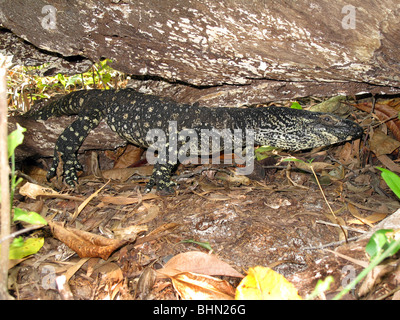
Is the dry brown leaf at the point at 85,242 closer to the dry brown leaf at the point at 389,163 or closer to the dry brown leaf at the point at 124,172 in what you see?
the dry brown leaf at the point at 124,172

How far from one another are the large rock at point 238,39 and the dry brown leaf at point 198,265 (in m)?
2.51

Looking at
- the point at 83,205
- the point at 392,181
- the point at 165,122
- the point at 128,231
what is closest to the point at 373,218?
the point at 392,181

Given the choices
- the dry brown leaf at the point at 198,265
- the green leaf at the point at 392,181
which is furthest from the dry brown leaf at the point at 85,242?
the green leaf at the point at 392,181

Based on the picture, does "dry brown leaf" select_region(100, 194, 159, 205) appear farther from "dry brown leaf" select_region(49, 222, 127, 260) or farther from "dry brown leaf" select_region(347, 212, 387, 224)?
"dry brown leaf" select_region(347, 212, 387, 224)

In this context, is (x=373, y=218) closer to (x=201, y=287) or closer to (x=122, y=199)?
(x=201, y=287)

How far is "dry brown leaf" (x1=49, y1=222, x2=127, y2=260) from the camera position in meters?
3.24

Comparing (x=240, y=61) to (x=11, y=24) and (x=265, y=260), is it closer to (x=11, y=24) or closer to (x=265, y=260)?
(x=265, y=260)

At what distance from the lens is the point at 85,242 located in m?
3.37

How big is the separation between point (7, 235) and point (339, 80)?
13.0ft

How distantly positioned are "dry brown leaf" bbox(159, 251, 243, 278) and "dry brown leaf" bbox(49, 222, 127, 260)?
23.4 inches

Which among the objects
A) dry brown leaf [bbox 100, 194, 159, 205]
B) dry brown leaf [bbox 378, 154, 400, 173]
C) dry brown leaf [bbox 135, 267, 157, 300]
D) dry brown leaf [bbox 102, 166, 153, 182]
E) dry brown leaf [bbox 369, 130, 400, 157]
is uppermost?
dry brown leaf [bbox 369, 130, 400, 157]

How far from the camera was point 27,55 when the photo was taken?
532 centimetres

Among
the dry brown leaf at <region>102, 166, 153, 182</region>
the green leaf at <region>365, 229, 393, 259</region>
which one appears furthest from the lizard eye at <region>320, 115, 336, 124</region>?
the green leaf at <region>365, 229, 393, 259</region>
